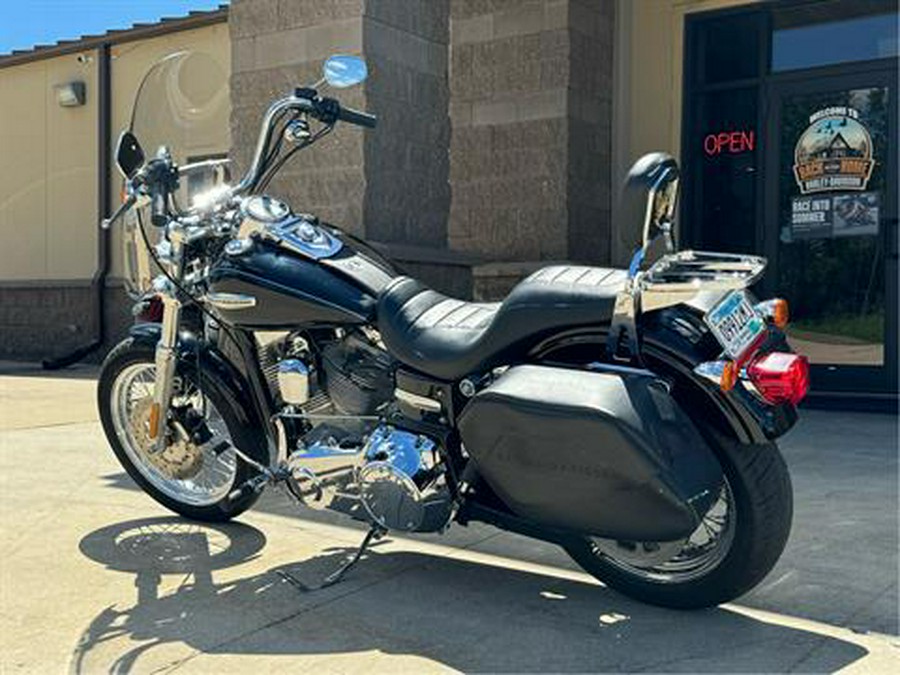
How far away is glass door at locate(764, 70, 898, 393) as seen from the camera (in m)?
6.67

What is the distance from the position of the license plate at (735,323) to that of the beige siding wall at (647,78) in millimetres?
5422

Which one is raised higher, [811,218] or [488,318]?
[811,218]

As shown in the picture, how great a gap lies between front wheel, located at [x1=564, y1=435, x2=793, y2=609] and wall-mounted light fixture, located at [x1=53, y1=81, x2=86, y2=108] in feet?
34.9

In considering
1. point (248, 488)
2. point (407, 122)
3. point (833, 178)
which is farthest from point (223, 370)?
point (833, 178)

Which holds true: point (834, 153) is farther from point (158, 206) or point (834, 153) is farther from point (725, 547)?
point (158, 206)

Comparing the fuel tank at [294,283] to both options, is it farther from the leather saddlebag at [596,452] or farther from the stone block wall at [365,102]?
the stone block wall at [365,102]

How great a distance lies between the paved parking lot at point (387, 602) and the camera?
2564mm

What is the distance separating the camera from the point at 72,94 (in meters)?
11.8

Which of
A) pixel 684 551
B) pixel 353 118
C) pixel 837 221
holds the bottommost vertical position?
pixel 684 551

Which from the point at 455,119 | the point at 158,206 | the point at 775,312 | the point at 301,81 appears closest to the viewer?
the point at 775,312

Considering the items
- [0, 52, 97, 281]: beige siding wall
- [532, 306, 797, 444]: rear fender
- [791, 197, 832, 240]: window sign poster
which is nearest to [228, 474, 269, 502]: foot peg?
[532, 306, 797, 444]: rear fender

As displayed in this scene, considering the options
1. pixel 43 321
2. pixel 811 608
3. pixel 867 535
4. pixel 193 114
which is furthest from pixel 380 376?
pixel 43 321

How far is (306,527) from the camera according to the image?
3.83m

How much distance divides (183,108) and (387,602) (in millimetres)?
4244
